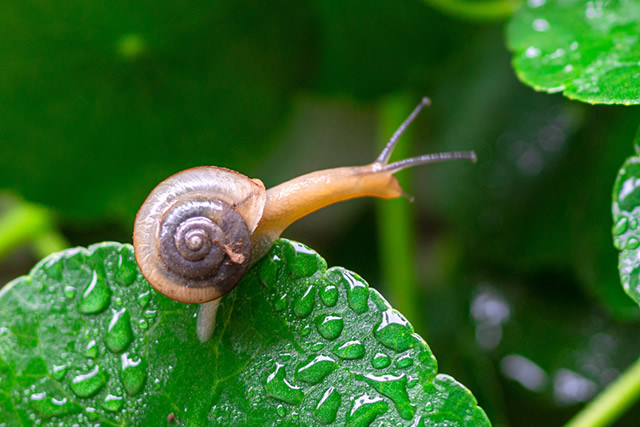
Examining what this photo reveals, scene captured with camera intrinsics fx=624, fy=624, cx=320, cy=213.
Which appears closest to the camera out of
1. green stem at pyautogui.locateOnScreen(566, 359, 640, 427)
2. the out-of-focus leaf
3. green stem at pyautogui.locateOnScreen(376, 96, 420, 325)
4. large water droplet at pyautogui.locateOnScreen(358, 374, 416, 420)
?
large water droplet at pyautogui.locateOnScreen(358, 374, 416, 420)

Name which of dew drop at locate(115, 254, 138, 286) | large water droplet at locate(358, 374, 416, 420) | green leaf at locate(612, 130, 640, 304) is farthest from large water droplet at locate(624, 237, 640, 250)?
dew drop at locate(115, 254, 138, 286)

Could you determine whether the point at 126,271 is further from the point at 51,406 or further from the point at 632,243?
the point at 632,243

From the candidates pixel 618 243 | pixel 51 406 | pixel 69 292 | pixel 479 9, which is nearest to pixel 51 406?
pixel 51 406

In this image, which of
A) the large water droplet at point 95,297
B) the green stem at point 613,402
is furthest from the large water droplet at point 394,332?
the green stem at point 613,402

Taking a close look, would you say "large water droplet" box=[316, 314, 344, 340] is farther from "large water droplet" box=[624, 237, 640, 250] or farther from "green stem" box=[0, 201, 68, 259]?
"green stem" box=[0, 201, 68, 259]

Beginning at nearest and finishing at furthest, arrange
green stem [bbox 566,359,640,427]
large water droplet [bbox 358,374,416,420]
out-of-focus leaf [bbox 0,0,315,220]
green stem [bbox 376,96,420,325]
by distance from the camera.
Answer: large water droplet [bbox 358,374,416,420] < green stem [bbox 566,359,640,427] < out-of-focus leaf [bbox 0,0,315,220] < green stem [bbox 376,96,420,325]

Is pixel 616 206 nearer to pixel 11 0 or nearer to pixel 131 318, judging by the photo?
pixel 131 318
